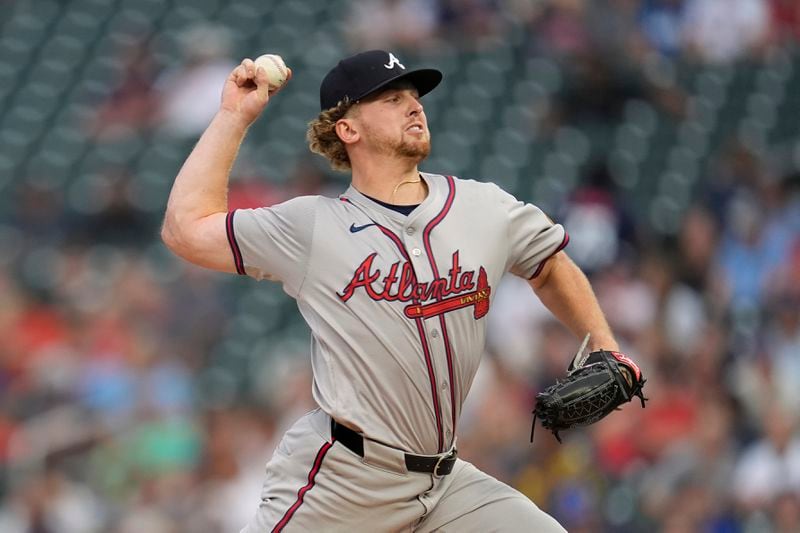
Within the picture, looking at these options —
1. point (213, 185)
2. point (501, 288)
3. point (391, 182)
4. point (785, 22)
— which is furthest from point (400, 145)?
point (785, 22)

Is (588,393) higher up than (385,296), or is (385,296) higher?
(385,296)

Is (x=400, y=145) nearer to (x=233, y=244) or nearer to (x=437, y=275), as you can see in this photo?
(x=437, y=275)

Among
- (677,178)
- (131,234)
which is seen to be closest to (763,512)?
(677,178)

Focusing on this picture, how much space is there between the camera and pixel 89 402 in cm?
720

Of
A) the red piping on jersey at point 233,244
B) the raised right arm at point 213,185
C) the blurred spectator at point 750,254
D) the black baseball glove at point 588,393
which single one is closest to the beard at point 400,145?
the raised right arm at point 213,185

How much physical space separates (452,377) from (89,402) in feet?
13.8

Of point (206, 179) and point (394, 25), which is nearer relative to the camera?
point (206, 179)

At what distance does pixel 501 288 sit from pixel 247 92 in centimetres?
408

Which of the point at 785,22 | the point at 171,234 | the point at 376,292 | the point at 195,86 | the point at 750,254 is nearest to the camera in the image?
the point at 376,292

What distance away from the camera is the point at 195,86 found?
8867mm

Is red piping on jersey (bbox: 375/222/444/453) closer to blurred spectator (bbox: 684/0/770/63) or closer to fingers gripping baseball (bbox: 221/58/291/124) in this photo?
fingers gripping baseball (bbox: 221/58/291/124)

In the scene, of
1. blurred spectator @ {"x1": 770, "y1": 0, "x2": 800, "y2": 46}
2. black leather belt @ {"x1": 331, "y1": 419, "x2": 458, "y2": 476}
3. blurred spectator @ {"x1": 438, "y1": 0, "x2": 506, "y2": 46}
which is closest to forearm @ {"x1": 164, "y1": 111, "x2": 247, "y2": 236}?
black leather belt @ {"x1": 331, "y1": 419, "x2": 458, "y2": 476}

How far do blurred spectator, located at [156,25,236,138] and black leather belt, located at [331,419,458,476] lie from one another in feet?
18.4

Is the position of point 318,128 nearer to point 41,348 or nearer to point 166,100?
point 41,348
